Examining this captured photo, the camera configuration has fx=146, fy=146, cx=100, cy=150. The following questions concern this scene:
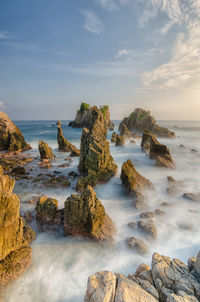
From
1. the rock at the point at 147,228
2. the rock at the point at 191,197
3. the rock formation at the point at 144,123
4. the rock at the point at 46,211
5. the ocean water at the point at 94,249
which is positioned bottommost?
the ocean water at the point at 94,249

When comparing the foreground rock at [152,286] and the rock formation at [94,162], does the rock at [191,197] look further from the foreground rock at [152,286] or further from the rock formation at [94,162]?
the foreground rock at [152,286]

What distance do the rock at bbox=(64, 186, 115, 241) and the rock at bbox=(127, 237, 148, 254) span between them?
108 cm

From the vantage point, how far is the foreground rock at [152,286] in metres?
3.63

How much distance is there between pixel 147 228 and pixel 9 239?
6943 mm

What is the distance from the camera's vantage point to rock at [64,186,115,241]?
25.4 feet

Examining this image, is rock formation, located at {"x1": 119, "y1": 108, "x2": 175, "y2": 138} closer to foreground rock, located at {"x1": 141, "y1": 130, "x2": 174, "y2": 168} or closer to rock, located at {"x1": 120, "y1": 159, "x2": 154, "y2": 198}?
foreground rock, located at {"x1": 141, "y1": 130, "x2": 174, "y2": 168}

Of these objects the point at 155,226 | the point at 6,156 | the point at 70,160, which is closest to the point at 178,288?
the point at 155,226

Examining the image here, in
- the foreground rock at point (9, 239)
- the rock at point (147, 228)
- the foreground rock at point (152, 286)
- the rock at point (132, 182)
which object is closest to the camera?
the foreground rock at point (152, 286)

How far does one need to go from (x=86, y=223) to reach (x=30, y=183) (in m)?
8.77

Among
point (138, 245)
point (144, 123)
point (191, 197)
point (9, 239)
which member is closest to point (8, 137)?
point (9, 239)

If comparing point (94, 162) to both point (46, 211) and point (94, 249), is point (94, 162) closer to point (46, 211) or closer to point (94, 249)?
point (46, 211)

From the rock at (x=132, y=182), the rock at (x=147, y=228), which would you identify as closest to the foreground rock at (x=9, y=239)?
the rock at (x=147, y=228)

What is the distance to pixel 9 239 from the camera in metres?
5.76

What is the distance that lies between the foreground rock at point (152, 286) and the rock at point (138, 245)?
276 cm
